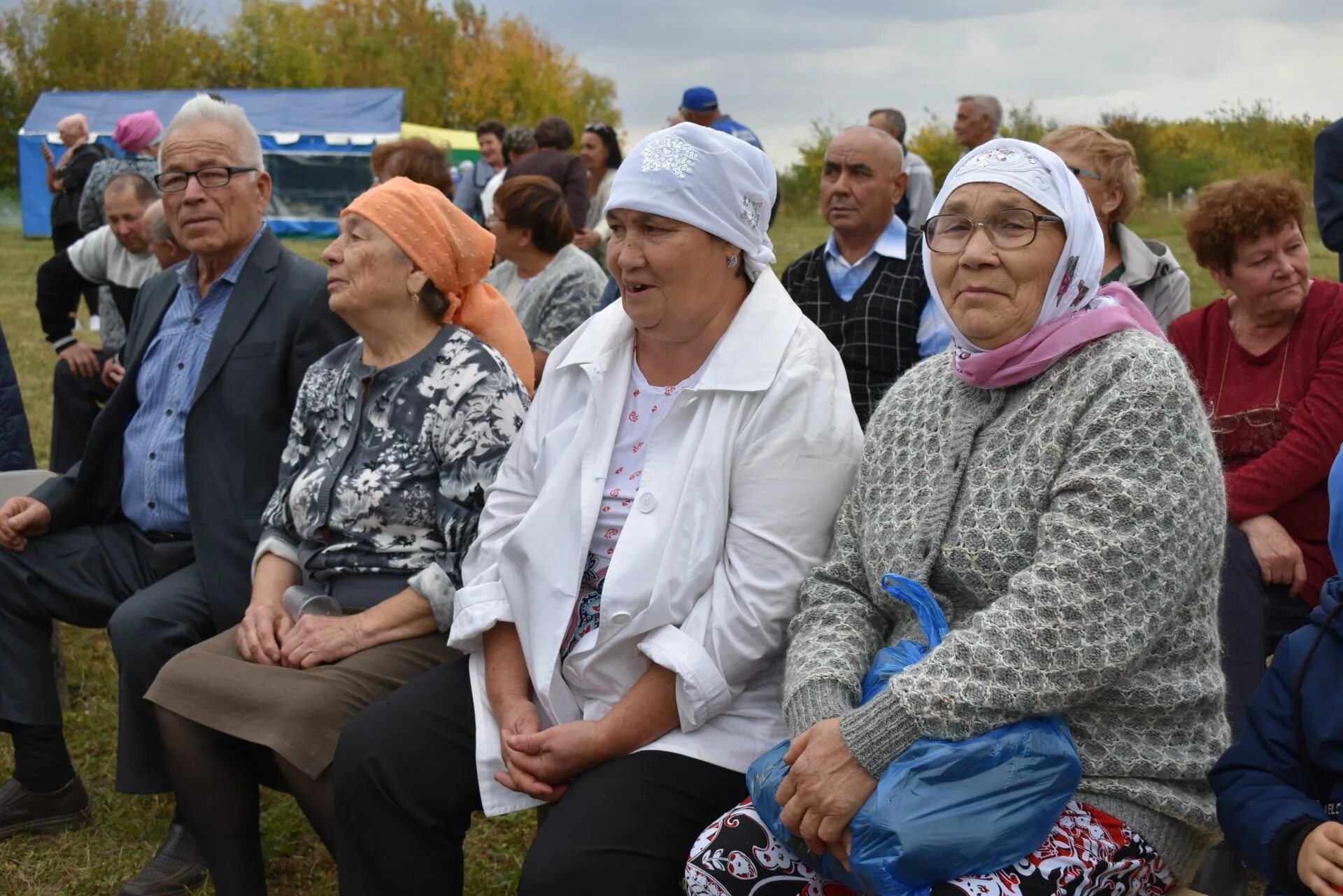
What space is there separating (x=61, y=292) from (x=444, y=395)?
13.7ft

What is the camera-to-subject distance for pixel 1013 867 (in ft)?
6.03

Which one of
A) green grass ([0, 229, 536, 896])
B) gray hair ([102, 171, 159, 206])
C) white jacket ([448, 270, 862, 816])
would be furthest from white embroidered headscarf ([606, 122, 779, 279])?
gray hair ([102, 171, 159, 206])

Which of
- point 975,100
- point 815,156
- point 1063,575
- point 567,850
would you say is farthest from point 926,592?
point 815,156

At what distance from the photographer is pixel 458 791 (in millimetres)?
2518

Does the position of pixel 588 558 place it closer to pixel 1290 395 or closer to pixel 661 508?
pixel 661 508

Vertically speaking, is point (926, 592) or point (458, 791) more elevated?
point (926, 592)

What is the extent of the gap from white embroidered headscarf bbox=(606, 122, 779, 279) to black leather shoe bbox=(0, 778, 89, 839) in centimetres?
244


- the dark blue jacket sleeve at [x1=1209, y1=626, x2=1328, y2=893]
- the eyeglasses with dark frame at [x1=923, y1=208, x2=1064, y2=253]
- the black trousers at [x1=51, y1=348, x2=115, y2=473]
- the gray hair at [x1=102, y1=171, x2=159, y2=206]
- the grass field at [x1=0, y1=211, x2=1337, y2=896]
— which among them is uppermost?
the eyeglasses with dark frame at [x1=923, y1=208, x2=1064, y2=253]

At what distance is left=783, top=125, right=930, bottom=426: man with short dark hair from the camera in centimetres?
415

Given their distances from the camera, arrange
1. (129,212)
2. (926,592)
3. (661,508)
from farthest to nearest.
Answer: (129,212) < (661,508) < (926,592)

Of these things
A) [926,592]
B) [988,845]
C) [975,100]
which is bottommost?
[988,845]

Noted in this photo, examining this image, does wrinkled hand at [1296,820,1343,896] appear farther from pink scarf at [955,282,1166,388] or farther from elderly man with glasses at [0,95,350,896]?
elderly man with glasses at [0,95,350,896]

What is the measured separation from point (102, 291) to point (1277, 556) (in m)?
5.42

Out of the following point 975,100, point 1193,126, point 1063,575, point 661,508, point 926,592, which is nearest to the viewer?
point 1063,575
